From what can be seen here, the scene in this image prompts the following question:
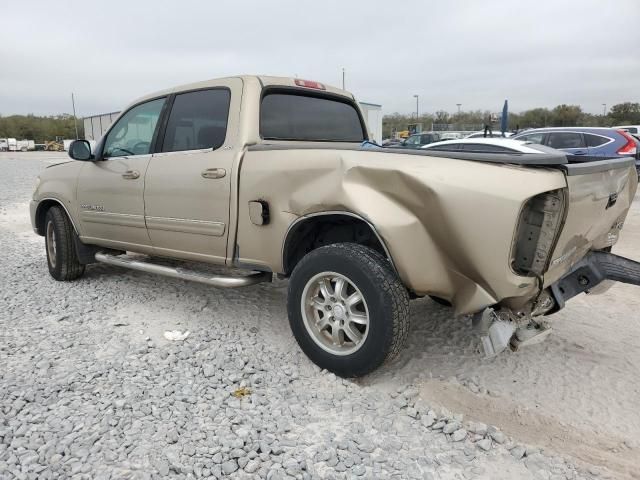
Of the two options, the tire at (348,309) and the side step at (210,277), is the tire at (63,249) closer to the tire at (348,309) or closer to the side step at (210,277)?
the side step at (210,277)

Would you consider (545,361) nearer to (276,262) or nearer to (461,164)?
(461,164)

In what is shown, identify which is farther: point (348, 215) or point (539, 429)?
point (348, 215)

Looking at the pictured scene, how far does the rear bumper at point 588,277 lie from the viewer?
3.03 m

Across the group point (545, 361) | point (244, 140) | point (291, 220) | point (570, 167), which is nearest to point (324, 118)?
point (244, 140)

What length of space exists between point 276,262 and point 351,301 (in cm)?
68

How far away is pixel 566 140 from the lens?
11477 millimetres

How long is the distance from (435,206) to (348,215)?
0.53 metres

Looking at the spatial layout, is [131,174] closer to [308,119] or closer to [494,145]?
[308,119]

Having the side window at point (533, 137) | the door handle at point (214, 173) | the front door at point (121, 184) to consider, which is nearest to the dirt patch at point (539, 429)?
the door handle at point (214, 173)

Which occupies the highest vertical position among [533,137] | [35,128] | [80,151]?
[35,128]

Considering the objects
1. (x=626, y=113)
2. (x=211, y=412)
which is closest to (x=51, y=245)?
(x=211, y=412)

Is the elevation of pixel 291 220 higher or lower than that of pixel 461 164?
lower

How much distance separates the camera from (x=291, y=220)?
3264mm

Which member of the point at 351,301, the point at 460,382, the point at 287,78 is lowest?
the point at 460,382
